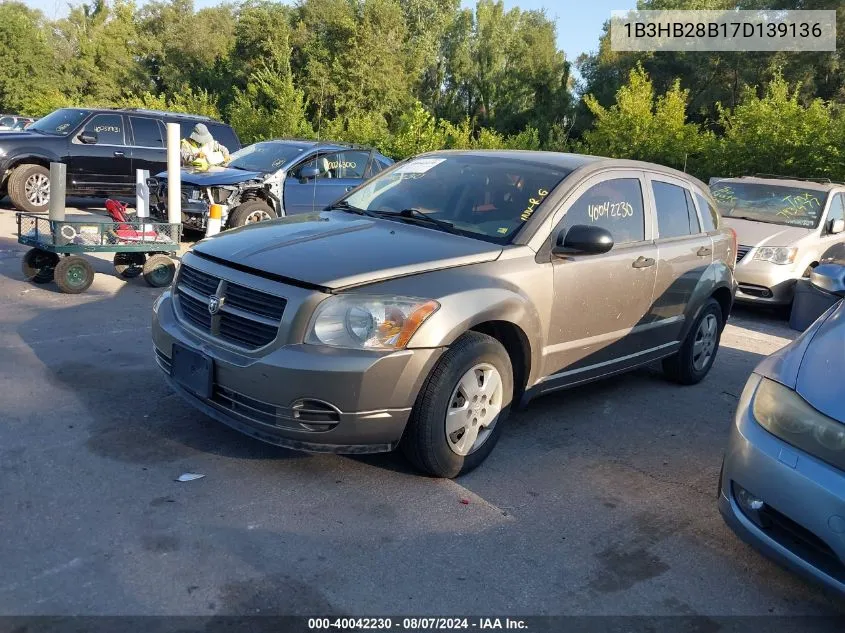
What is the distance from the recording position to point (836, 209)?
10.3 meters

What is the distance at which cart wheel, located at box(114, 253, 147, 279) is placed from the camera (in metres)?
8.31

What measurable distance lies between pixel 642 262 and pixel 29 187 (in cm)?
1122

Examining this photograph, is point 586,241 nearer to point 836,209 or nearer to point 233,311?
point 233,311

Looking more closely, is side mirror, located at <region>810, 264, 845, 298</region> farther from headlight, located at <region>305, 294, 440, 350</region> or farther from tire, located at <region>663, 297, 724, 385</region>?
headlight, located at <region>305, 294, 440, 350</region>

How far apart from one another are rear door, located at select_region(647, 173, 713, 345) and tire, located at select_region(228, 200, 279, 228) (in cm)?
605

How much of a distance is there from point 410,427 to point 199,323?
4.19 ft

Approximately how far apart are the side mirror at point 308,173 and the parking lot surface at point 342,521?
6137 millimetres

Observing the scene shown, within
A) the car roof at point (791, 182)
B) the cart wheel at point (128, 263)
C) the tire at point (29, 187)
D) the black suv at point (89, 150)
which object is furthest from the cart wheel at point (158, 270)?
the car roof at point (791, 182)

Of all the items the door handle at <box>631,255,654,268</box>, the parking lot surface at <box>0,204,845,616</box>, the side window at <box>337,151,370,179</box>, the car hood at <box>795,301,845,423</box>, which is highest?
the side window at <box>337,151,370,179</box>

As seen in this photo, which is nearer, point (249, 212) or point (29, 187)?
point (249, 212)

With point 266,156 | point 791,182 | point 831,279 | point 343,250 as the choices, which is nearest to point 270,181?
point 266,156

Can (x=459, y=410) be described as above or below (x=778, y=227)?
below

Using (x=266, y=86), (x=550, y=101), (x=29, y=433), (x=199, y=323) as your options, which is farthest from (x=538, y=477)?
(x=550, y=101)

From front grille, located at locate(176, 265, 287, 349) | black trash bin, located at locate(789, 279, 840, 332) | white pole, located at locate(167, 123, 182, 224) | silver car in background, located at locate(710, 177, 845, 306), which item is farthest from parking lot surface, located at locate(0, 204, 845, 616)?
silver car in background, located at locate(710, 177, 845, 306)
